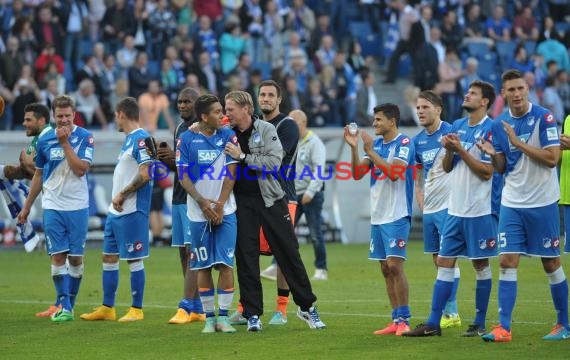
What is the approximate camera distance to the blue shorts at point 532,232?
1084 cm

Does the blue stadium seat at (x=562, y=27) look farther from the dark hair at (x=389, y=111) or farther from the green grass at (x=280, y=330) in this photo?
the dark hair at (x=389, y=111)

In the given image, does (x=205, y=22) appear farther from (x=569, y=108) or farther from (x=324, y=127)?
(x=569, y=108)

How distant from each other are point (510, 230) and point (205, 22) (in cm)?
1796

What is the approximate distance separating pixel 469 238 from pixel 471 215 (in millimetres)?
218

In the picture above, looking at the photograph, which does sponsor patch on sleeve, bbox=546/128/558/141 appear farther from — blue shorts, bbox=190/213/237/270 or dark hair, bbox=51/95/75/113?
dark hair, bbox=51/95/75/113

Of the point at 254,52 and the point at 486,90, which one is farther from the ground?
the point at 254,52

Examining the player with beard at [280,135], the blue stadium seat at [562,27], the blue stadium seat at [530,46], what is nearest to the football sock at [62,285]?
the player with beard at [280,135]

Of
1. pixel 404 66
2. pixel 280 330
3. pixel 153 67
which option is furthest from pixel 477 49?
pixel 280 330

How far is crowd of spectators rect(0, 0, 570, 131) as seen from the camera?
2578cm

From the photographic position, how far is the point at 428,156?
12.4 metres

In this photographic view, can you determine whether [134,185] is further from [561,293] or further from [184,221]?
[561,293]

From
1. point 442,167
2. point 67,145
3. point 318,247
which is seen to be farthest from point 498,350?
point 318,247

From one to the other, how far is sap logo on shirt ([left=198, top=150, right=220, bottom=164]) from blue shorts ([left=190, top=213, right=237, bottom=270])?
57cm

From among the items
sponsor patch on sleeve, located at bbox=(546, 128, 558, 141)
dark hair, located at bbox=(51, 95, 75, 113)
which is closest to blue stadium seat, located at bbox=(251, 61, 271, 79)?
dark hair, located at bbox=(51, 95, 75, 113)
